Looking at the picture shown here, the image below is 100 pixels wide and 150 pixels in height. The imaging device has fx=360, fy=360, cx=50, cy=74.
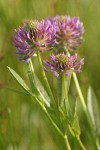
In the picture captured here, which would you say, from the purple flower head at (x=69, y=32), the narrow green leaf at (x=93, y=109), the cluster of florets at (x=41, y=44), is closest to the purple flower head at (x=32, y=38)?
the cluster of florets at (x=41, y=44)

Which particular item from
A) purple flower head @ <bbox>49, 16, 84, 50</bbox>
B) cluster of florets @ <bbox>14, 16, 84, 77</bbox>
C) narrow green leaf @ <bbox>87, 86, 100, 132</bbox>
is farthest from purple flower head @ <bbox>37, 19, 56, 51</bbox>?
narrow green leaf @ <bbox>87, 86, 100, 132</bbox>

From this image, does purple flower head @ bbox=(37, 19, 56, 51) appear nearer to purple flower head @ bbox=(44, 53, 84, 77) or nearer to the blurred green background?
purple flower head @ bbox=(44, 53, 84, 77)

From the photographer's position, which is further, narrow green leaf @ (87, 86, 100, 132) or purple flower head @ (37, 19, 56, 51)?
narrow green leaf @ (87, 86, 100, 132)

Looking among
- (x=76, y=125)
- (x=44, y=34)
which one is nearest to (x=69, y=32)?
(x=44, y=34)

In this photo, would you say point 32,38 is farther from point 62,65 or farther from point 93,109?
point 93,109

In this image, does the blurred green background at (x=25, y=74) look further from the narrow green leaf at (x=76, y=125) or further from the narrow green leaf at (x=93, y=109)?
the narrow green leaf at (x=76, y=125)

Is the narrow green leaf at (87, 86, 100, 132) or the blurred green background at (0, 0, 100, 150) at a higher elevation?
the blurred green background at (0, 0, 100, 150)

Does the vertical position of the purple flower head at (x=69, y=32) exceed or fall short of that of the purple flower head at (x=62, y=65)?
it exceeds it
